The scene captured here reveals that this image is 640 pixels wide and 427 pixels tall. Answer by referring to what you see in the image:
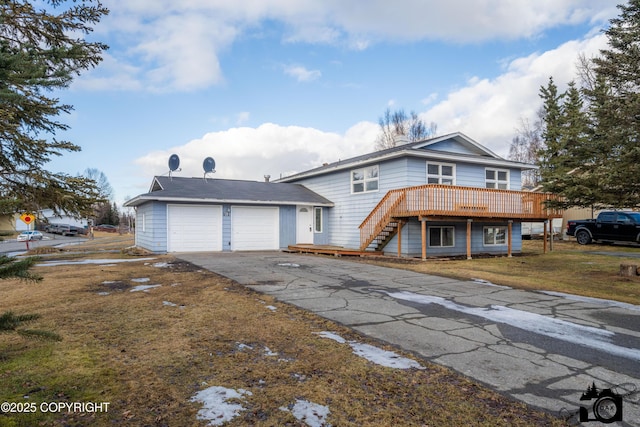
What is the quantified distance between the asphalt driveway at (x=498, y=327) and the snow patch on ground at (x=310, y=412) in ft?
5.37

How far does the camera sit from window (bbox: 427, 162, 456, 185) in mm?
16078

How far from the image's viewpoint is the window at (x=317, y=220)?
20.5 m

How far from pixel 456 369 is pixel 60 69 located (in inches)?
233

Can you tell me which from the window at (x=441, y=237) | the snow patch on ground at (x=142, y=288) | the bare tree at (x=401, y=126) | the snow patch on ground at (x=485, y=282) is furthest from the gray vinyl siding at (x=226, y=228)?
the bare tree at (x=401, y=126)

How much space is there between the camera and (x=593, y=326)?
552 centimetres

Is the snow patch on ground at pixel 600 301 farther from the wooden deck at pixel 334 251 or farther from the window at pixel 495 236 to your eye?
the window at pixel 495 236

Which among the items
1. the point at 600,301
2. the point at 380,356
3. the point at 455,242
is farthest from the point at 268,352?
the point at 455,242

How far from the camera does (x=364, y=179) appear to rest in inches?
698

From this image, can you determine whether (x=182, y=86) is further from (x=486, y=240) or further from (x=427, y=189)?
(x=486, y=240)

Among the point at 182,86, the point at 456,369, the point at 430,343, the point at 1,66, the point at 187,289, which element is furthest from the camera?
the point at 182,86

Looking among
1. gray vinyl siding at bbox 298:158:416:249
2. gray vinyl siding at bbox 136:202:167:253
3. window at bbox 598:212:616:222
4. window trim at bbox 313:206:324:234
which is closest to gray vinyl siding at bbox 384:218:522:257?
gray vinyl siding at bbox 298:158:416:249

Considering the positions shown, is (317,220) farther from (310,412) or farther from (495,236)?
(310,412)

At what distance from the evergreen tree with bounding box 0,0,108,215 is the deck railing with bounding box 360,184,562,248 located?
10.9m

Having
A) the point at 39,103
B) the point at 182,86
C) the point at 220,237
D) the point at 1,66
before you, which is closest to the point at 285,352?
the point at 1,66
